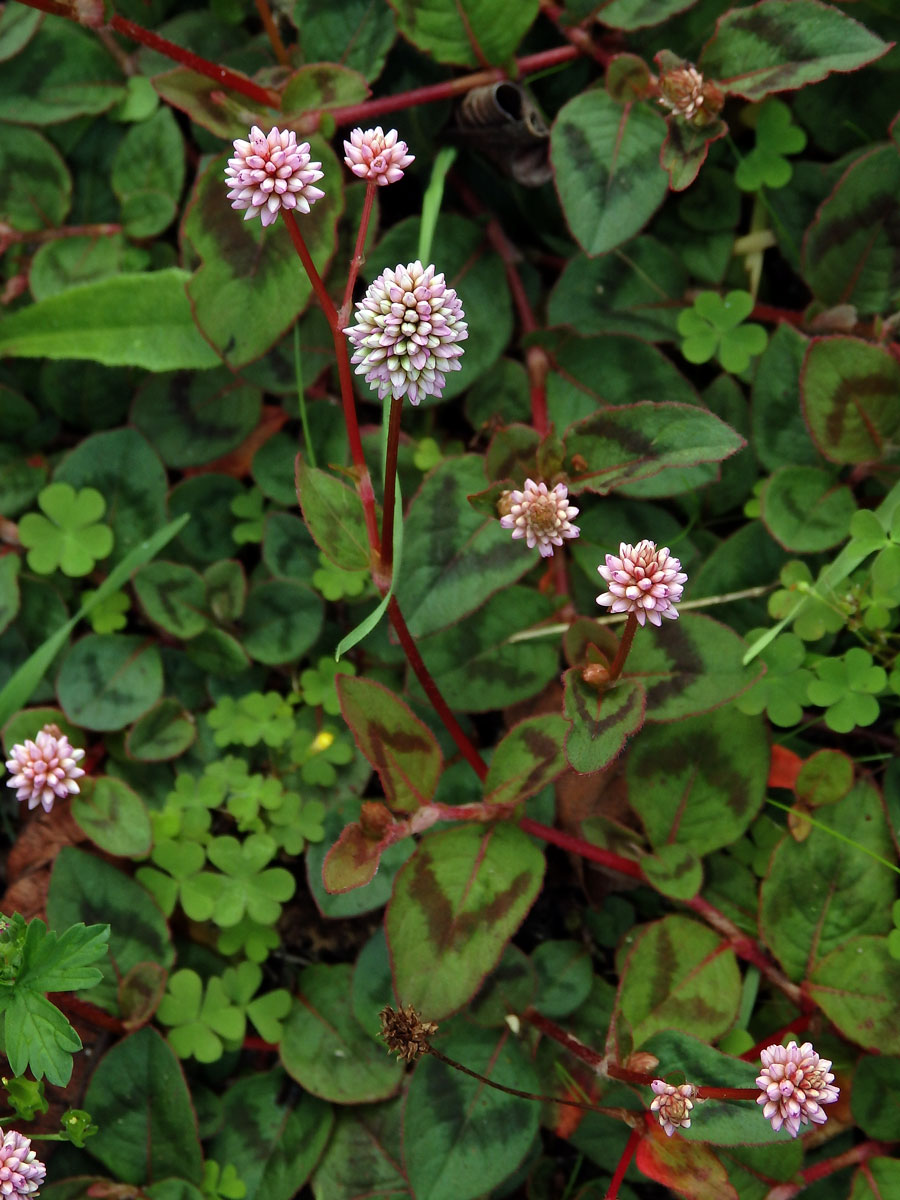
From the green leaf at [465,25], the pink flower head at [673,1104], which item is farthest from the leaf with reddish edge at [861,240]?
the pink flower head at [673,1104]

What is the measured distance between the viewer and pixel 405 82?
3.00 metres

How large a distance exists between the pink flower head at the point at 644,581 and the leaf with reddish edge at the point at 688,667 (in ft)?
1.62

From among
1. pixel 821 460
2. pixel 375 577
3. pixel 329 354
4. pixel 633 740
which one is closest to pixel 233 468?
pixel 329 354

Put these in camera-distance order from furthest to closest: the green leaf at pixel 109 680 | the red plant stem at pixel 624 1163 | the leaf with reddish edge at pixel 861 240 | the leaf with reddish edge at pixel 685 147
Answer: the green leaf at pixel 109 680, the leaf with reddish edge at pixel 861 240, the leaf with reddish edge at pixel 685 147, the red plant stem at pixel 624 1163

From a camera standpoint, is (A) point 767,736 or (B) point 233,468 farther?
(B) point 233,468

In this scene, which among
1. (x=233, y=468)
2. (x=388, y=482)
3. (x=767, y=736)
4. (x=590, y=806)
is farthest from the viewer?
(x=233, y=468)

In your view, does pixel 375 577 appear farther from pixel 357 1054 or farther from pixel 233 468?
pixel 357 1054

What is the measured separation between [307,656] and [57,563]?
0.76 m

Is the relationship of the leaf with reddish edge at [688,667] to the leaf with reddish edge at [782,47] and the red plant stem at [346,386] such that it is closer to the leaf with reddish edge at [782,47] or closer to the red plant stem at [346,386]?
the red plant stem at [346,386]

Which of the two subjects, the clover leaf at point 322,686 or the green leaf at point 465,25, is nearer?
the green leaf at point 465,25

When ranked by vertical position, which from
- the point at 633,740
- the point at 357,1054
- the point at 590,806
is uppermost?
the point at 633,740

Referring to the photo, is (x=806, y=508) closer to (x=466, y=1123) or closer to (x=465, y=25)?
(x=465, y=25)

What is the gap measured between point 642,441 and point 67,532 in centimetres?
166

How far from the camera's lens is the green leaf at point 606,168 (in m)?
2.63
